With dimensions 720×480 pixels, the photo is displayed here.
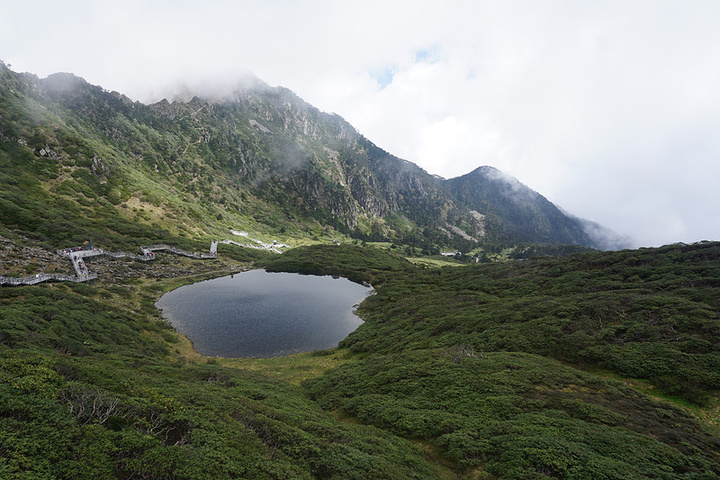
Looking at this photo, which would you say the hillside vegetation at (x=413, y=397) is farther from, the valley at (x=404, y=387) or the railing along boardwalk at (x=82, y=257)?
the railing along boardwalk at (x=82, y=257)

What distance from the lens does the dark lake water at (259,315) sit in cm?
6425

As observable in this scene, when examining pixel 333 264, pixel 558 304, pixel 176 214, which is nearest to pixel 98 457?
pixel 558 304

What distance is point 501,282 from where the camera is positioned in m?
86.1

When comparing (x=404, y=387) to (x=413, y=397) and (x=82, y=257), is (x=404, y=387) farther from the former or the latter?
(x=82, y=257)

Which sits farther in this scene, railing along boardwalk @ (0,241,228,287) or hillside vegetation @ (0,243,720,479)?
railing along boardwalk @ (0,241,228,287)

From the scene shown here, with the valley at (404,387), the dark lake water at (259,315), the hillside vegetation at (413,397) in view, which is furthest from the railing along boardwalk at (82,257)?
the dark lake water at (259,315)

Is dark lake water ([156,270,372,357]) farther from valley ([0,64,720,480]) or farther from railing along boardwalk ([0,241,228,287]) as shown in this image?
railing along boardwalk ([0,241,228,287])

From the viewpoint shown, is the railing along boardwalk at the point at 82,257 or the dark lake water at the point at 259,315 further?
the dark lake water at the point at 259,315

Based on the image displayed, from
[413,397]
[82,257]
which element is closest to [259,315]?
[413,397]

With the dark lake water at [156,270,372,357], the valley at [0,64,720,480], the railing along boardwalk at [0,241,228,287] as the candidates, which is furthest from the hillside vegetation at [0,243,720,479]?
the dark lake water at [156,270,372,357]

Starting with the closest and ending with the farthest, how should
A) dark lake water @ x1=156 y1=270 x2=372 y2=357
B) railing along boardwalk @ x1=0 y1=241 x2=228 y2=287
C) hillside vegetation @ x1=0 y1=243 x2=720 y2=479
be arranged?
hillside vegetation @ x1=0 y1=243 x2=720 y2=479 < railing along boardwalk @ x1=0 y1=241 x2=228 y2=287 < dark lake water @ x1=156 y1=270 x2=372 y2=357

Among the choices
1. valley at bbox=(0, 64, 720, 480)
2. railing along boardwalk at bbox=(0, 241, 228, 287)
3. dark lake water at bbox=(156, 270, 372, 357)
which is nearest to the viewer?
valley at bbox=(0, 64, 720, 480)

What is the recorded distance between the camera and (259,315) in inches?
3093

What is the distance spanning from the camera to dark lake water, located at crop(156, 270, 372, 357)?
64250 millimetres
